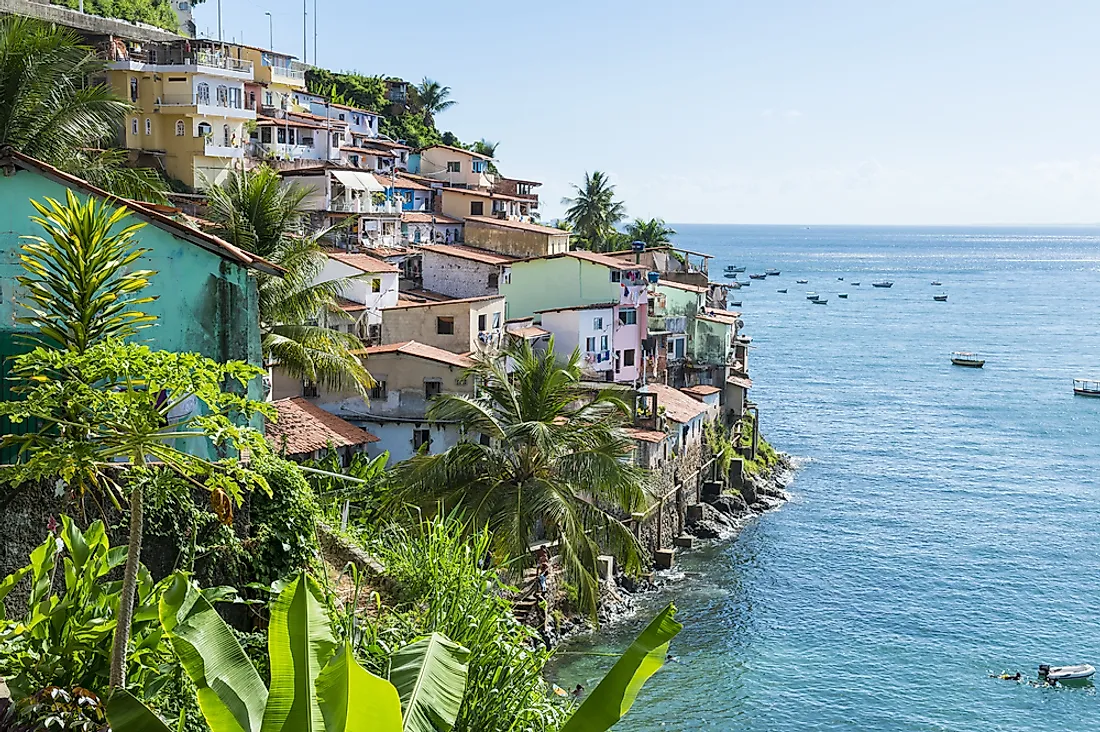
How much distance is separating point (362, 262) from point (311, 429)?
51.0 feet

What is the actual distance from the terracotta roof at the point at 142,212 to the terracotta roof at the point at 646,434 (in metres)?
27.0

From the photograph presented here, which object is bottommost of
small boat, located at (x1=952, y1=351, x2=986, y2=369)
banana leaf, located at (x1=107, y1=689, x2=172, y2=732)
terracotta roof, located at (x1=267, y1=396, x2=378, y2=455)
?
small boat, located at (x1=952, y1=351, x2=986, y2=369)

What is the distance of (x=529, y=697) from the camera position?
12.2 m

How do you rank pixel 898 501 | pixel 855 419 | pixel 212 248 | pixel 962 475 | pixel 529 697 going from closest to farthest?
1. pixel 529 697
2. pixel 212 248
3. pixel 898 501
4. pixel 962 475
5. pixel 855 419

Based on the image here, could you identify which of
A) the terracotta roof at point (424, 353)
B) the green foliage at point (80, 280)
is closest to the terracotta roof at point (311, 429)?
the terracotta roof at point (424, 353)

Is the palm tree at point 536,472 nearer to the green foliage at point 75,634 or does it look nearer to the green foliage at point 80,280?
the green foliage at point 75,634

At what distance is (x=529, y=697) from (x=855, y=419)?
65715mm

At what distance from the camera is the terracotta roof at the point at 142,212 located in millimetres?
14680

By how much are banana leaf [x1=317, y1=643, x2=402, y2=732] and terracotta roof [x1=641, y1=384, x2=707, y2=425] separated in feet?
125

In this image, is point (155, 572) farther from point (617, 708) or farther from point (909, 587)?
point (909, 587)

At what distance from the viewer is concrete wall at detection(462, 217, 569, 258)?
62.6m

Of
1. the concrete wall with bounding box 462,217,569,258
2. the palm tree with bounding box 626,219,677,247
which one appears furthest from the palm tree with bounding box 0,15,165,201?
the palm tree with bounding box 626,219,677,247

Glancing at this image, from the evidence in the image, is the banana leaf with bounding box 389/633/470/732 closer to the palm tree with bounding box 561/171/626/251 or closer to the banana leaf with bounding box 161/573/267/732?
the banana leaf with bounding box 161/573/267/732

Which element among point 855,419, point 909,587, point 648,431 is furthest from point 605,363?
point 855,419
